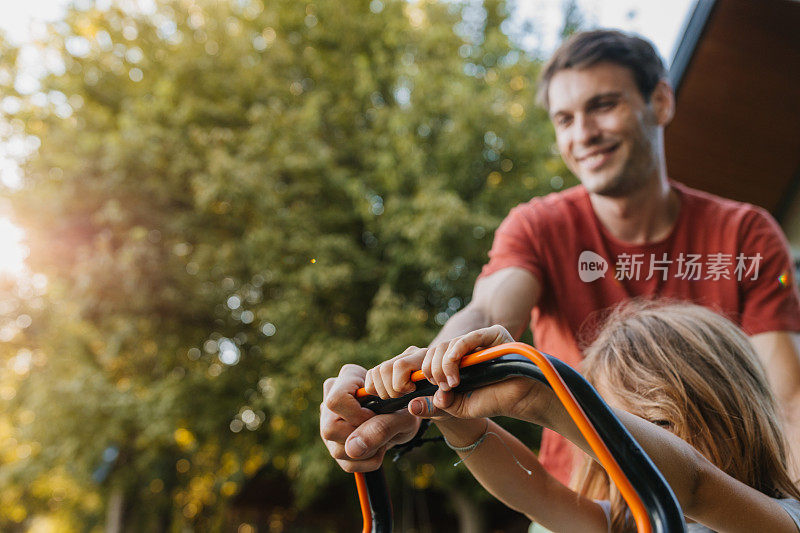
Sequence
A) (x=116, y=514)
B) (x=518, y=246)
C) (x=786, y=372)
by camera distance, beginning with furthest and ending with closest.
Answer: (x=116, y=514) < (x=518, y=246) < (x=786, y=372)

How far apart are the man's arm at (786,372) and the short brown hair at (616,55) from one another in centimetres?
49

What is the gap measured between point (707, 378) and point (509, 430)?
0.88 ft

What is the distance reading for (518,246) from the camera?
1.25 meters

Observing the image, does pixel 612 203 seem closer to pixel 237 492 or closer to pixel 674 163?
pixel 674 163

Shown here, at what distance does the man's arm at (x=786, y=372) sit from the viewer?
0.99 meters

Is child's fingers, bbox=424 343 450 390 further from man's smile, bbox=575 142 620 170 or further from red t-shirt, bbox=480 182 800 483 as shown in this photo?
man's smile, bbox=575 142 620 170

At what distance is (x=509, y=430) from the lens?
0.91 metres

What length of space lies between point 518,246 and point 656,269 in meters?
0.26

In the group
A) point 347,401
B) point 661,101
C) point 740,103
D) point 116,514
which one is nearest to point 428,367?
point 347,401

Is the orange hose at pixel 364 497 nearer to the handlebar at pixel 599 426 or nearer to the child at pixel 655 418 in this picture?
the child at pixel 655 418

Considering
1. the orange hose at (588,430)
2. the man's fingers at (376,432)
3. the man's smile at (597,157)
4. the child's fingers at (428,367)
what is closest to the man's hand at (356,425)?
the man's fingers at (376,432)

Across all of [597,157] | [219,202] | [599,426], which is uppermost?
[599,426]

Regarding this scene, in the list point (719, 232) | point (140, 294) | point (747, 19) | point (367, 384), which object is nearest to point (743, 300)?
point (719, 232)

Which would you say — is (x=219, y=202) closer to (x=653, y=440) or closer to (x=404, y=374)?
(x=404, y=374)
